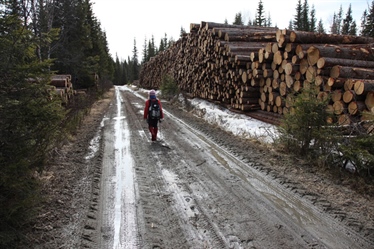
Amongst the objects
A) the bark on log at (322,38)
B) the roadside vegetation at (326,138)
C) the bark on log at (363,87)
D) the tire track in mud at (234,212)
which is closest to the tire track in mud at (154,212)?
the tire track in mud at (234,212)

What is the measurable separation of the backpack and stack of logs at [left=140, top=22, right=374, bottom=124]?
12.3ft

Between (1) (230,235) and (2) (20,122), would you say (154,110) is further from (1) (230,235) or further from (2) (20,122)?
(1) (230,235)

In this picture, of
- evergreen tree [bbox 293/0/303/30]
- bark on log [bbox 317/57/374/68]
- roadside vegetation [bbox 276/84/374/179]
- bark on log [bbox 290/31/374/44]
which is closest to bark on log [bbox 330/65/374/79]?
bark on log [bbox 317/57/374/68]

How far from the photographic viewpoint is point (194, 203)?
4.06 m

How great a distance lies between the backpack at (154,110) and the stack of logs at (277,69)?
3740 millimetres

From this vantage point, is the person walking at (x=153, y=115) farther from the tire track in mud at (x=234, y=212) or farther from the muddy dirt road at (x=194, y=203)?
the tire track in mud at (x=234, y=212)

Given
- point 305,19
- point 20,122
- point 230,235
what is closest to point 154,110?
point 20,122

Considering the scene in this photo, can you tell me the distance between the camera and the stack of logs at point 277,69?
6.02 meters

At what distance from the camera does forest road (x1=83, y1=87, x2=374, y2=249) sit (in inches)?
125

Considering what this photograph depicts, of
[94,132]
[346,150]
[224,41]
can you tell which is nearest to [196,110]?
[224,41]

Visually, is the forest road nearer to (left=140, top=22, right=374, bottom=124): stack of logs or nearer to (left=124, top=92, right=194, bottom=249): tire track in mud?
(left=124, top=92, right=194, bottom=249): tire track in mud

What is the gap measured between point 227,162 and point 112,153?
292 centimetres

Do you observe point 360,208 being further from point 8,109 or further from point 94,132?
point 94,132

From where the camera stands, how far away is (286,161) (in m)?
5.82
